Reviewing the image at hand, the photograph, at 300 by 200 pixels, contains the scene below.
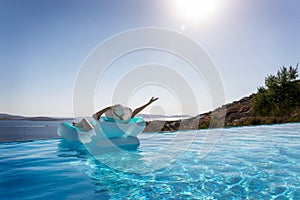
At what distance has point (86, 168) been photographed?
3.89m

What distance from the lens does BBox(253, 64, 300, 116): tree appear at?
22703mm

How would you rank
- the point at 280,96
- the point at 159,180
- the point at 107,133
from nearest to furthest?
the point at 159,180, the point at 107,133, the point at 280,96

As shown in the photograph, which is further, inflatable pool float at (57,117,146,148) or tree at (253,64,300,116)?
tree at (253,64,300,116)

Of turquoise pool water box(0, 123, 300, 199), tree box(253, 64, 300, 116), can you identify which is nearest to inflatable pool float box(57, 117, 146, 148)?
turquoise pool water box(0, 123, 300, 199)

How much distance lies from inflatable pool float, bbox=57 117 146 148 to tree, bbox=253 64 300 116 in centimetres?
2241

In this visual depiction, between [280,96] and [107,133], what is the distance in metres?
24.6

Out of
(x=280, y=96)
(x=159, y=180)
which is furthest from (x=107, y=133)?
(x=280, y=96)

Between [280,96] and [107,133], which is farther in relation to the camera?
[280,96]

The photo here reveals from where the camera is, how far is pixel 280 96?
22.9 metres

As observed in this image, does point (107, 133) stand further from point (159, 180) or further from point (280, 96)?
point (280, 96)

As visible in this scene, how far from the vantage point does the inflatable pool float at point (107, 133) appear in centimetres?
608

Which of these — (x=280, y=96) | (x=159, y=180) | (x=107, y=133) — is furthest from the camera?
(x=280, y=96)

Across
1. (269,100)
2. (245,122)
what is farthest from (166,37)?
(269,100)

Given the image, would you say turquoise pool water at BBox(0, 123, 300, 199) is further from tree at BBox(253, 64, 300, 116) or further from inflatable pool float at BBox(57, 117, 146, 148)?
tree at BBox(253, 64, 300, 116)
